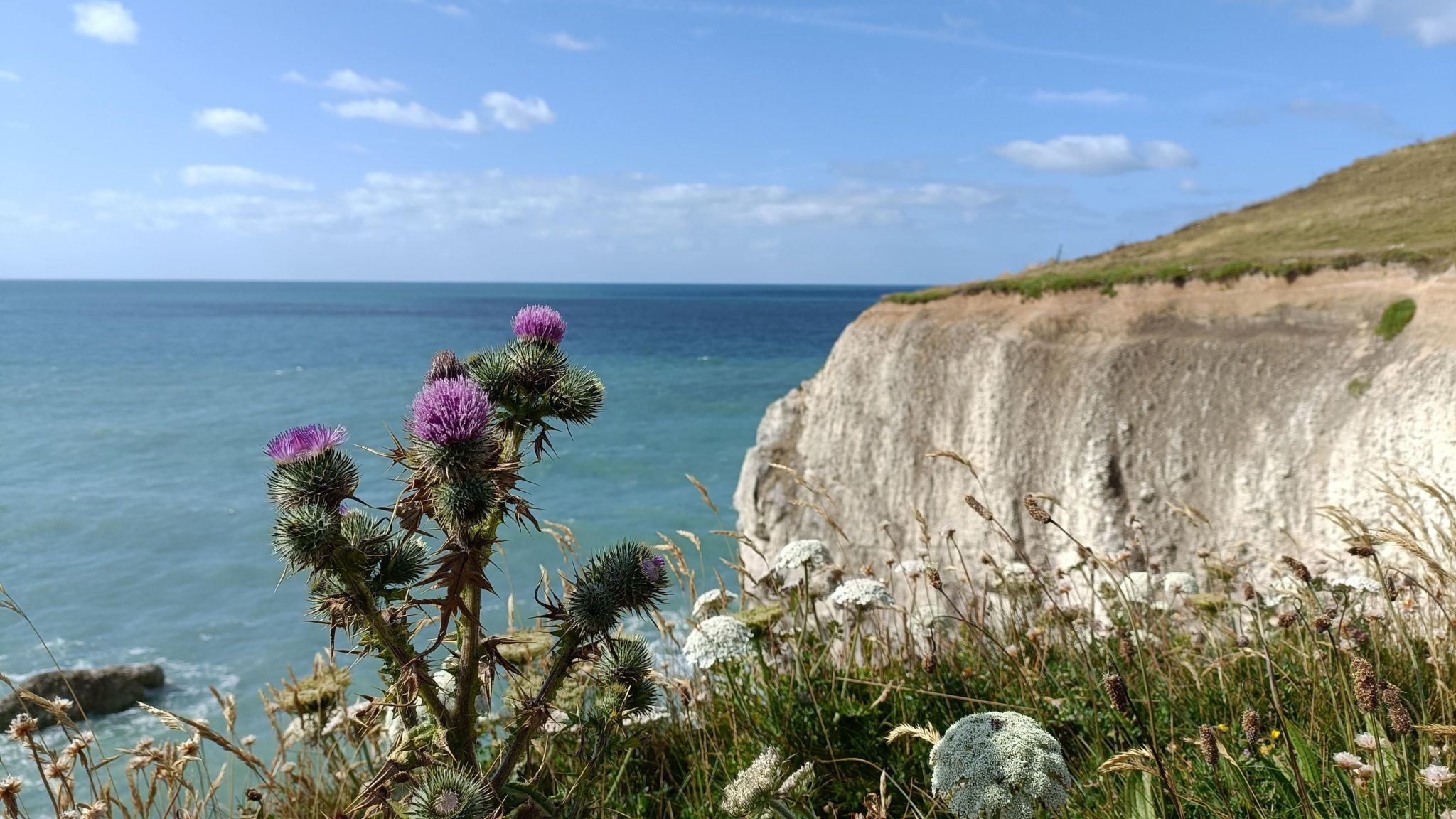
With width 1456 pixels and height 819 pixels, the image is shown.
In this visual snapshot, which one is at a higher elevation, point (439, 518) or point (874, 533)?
point (439, 518)

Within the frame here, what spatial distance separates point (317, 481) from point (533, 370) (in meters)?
0.70

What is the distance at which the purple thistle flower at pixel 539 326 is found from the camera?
290 centimetres

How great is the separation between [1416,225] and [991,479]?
935 centimetres

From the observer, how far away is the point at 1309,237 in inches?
721

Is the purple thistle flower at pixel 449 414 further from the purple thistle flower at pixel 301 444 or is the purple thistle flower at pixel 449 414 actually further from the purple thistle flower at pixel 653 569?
the purple thistle flower at pixel 653 569

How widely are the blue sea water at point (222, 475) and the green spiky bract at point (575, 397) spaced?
12 centimetres

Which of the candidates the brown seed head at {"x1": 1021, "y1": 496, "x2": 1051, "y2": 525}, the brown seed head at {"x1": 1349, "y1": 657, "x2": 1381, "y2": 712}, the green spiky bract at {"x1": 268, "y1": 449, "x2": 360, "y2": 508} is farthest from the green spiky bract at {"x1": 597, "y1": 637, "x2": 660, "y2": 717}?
the brown seed head at {"x1": 1349, "y1": 657, "x2": 1381, "y2": 712}

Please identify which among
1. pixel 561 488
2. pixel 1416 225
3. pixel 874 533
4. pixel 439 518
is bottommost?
pixel 561 488

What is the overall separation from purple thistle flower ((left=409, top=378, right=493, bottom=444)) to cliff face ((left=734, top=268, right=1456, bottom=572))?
27.3 feet

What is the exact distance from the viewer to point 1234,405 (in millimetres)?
14438

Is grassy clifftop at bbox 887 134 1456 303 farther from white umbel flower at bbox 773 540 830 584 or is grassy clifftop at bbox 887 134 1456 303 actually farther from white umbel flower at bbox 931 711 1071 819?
white umbel flower at bbox 931 711 1071 819

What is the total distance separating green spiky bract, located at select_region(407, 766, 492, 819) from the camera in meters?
2.11

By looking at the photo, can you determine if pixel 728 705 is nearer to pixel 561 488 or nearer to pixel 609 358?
pixel 561 488

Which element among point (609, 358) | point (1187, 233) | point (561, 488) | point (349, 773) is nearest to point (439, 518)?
point (349, 773)
